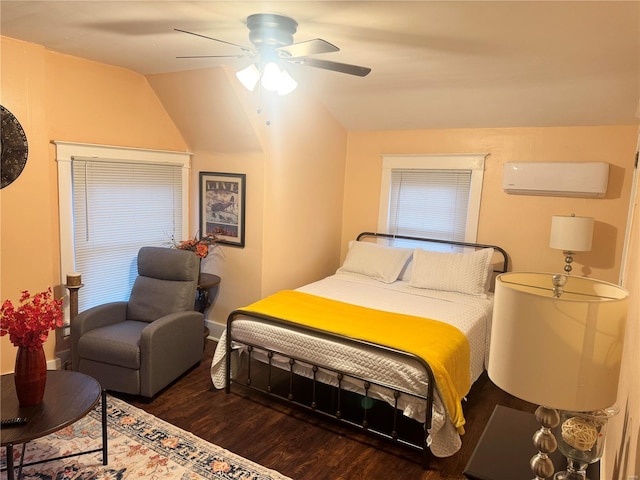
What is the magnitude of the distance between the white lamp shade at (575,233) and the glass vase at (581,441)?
2.42 meters

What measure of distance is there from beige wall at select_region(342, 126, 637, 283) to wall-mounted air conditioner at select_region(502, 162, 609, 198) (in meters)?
0.10

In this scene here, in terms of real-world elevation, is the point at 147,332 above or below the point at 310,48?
below

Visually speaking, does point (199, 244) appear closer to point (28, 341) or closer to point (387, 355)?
point (28, 341)

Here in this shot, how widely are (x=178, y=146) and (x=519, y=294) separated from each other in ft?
13.1

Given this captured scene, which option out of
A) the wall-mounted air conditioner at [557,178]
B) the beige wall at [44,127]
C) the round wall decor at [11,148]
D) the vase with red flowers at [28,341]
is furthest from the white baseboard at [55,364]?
the wall-mounted air conditioner at [557,178]

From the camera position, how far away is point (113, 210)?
13.1ft

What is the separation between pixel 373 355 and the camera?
2.75 metres

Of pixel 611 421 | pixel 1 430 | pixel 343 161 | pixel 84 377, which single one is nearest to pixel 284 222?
pixel 343 161

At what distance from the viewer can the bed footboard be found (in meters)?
→ 2.68

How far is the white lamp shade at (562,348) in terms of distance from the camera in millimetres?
1075

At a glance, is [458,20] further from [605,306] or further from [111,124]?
[111,124]

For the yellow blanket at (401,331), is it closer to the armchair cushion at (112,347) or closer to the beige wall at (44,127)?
the armchair cushion at (112,347)

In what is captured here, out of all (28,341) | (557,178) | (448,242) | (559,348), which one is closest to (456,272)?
(448,242)

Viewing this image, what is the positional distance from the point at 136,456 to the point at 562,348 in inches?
96.7
